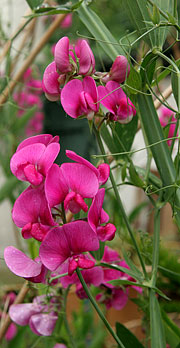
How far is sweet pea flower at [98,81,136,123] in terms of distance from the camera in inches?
11.7

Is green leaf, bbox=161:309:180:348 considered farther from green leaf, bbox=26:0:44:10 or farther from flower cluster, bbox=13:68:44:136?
flower cluster, bbox=13:68:44:136

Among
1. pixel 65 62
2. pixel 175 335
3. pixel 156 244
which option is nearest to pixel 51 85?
pixel 65 62

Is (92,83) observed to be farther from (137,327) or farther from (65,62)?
(137,327)

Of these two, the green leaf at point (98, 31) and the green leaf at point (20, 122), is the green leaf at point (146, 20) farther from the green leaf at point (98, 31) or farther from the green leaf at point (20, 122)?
the green leaf at point (20, 122)

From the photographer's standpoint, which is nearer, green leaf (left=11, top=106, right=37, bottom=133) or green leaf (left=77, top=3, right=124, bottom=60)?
green leaf (left=77, top=3, right=124, bottom=60)

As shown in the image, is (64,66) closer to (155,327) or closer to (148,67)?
(148,67)

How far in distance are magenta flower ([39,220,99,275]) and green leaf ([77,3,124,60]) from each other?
131mm

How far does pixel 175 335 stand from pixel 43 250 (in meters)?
0.20

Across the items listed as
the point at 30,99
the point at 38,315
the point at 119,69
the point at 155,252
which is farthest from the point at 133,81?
the point at 30,99

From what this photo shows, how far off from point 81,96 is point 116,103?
0.11 feet

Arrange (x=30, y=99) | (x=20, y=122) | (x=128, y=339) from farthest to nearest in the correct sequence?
1. (x=30, y=99)
2. (x=20, y=122)
3. (x=128, y=339)

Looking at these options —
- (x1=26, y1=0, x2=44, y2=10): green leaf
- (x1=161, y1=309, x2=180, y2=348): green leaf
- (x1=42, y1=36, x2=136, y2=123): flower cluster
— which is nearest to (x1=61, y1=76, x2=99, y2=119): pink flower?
(x1=42, y1=36, x2=136, y2=123): flower cluster

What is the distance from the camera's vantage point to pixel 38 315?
0.39 m

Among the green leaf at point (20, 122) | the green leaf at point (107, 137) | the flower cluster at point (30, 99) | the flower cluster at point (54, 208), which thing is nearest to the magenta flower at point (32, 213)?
the flower cluster at point (54, 208)
